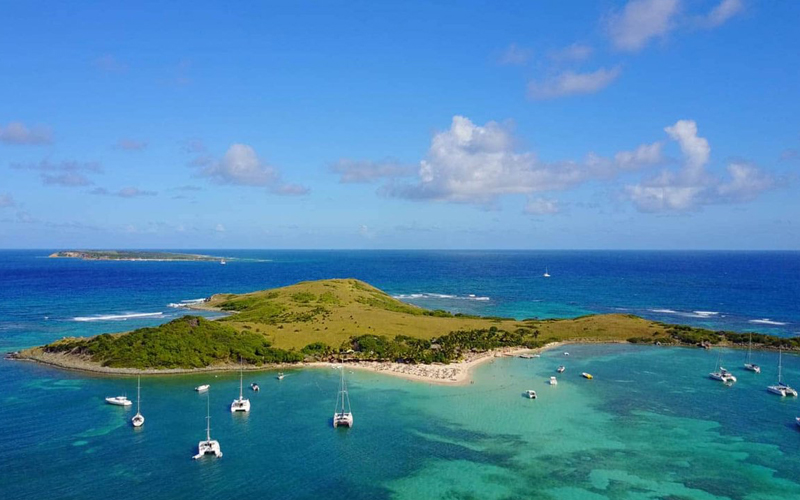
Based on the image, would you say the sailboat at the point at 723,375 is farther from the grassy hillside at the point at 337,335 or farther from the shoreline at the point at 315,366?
the shoreline at the point at 315,366

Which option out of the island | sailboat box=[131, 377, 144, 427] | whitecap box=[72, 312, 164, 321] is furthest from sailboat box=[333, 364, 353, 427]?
whitecap box=[72, 312, 164, 321]

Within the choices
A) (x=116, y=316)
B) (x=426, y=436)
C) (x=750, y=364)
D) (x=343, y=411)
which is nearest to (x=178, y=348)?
(x=343, y=411)

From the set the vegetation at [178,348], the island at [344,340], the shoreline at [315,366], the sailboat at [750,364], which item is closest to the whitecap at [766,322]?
the island at [344,340]

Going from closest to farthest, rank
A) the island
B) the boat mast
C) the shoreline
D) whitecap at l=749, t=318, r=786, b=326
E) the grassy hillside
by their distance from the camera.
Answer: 1. the boat mast
2. the shoreline
3. the island
4. the grassy hillside
5. whitecap at l=749, t=318, r=786, b=326

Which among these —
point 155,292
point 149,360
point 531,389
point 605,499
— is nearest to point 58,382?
point 149,360

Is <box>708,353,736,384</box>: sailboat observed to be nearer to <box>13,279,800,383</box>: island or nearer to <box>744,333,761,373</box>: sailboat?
<box>744,333,761,373</box>: sailboat

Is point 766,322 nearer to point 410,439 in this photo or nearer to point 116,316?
point 410,439
